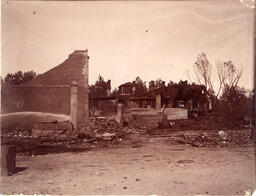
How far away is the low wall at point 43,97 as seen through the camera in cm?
1767

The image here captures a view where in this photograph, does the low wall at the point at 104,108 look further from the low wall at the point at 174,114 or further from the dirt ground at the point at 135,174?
the dirt ground at the point at 135,174

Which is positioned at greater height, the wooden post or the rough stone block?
the wooden post

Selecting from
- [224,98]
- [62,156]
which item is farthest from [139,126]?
[62,156]

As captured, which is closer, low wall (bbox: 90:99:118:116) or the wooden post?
the wooden post

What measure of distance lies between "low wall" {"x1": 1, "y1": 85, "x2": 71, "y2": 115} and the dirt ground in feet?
27.0

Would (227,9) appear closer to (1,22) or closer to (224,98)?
(1,22)

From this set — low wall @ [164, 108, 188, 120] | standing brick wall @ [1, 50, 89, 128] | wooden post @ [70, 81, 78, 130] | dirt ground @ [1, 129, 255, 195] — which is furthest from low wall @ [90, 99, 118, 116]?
dirt ground @ [1, 129, 255, 195]

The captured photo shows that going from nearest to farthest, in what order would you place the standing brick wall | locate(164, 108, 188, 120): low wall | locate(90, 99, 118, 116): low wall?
the standing brick wall, locate(164, 108, 188, 120): low wall, locate(90, 99, 118, 116): low wall

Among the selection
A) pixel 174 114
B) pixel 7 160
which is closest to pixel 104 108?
pixel 174 114

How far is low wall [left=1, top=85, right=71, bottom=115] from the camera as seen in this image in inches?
696

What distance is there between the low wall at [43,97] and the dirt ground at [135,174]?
8.24 meters

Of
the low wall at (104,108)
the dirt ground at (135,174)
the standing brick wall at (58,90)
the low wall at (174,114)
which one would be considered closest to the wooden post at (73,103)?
the standing brick wall at (58,90)

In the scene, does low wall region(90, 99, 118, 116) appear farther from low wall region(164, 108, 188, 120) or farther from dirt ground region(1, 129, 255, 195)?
dirt ground region(1, 129, 255, 195)

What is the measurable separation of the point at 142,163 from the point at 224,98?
1739 cm
